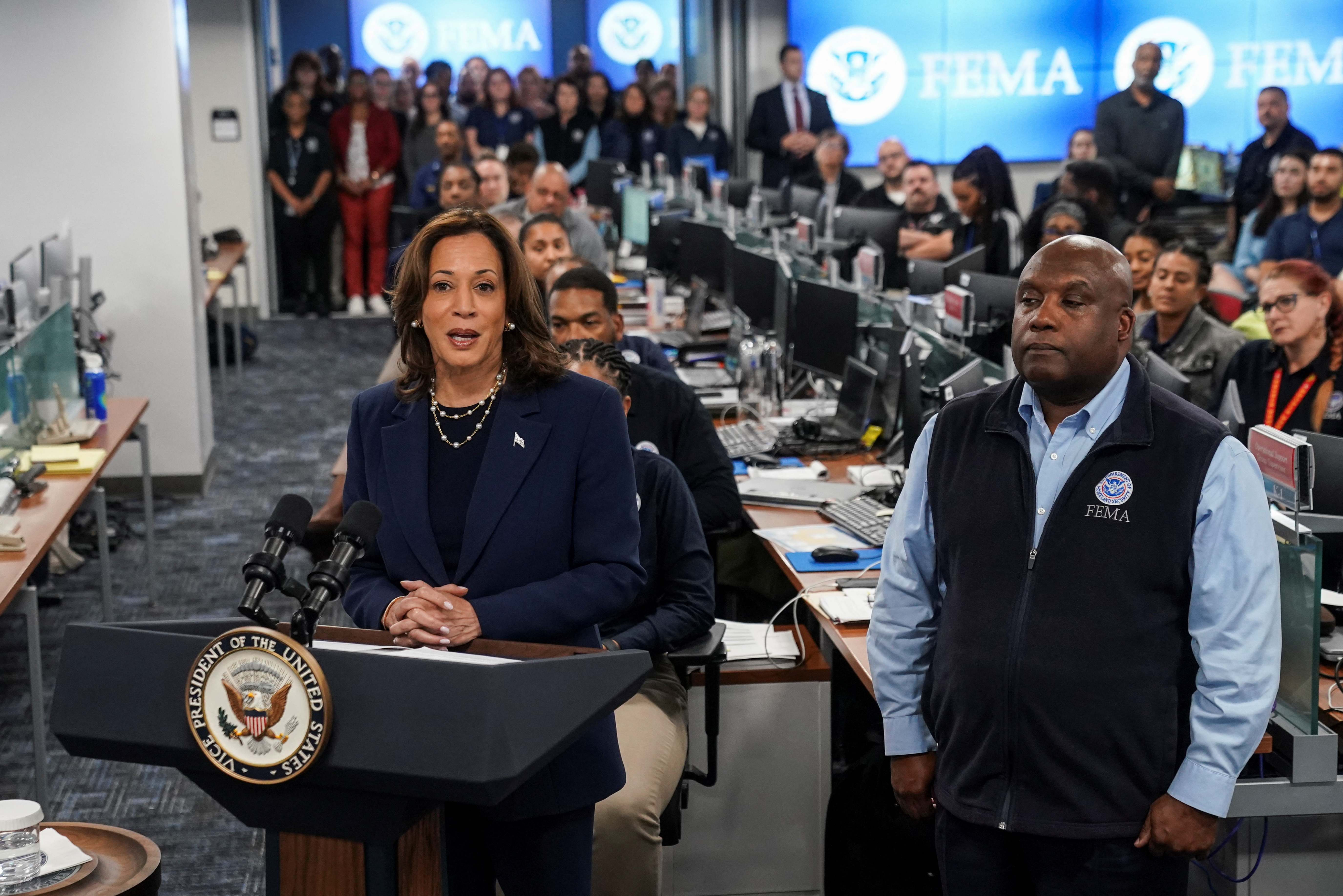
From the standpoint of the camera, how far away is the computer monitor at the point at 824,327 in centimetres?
512

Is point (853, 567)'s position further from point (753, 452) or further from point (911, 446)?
point (753, 452)

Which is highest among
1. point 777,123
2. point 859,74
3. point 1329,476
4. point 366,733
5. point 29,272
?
point 859,74

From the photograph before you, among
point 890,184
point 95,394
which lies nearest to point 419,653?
point 95,394

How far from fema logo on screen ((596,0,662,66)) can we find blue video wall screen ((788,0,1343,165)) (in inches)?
82.5

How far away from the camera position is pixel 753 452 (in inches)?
192

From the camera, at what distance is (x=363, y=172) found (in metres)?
12.1

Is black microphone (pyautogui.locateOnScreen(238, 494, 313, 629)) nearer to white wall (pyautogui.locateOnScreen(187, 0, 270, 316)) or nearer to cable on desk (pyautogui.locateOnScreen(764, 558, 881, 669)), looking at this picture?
cable on desk (pyautogui.locateOnScreen(764, 558, 881, 669))

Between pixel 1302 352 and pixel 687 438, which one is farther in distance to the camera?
pixel 1302 352

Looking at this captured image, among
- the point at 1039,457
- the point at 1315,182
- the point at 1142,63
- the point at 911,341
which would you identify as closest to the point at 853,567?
the point at 911,341

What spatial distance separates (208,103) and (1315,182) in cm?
801

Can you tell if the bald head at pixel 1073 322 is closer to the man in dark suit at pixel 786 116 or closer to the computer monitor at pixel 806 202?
the computer monitor at pixel 806 202

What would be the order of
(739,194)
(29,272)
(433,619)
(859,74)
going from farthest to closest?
(859,74)
(739,194)
(29,272)
(433,619)

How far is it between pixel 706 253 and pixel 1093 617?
5.58 meters

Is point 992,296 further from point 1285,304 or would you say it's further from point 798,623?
point 798,623
